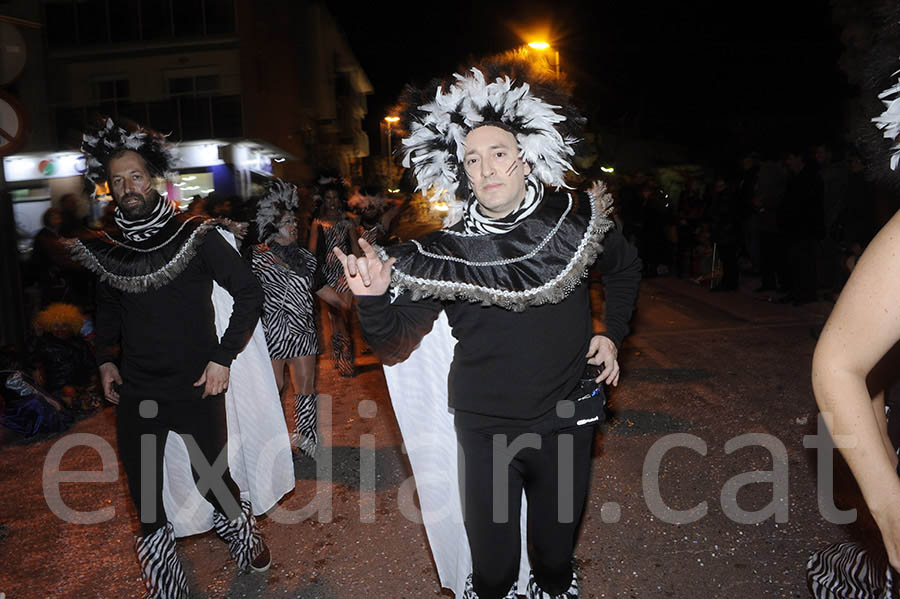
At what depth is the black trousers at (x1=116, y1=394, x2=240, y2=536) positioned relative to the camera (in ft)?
9.55

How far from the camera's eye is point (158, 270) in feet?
9.57

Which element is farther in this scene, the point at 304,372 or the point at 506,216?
the point at 304,372

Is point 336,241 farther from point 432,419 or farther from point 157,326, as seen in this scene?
point 432,419

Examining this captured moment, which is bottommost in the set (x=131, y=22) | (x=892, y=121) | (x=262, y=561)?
(x=262, y=561)

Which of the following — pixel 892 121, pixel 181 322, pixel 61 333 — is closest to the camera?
pixel 892 121

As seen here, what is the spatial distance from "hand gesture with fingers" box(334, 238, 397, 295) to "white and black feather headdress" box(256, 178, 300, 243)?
122 inches

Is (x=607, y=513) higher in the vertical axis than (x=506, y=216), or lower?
lower

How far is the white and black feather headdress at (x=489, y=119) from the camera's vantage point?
96.0 inches

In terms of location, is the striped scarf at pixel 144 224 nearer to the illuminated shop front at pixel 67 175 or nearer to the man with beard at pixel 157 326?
the man with beard at pixel 157 326

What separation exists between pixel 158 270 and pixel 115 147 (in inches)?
25.6

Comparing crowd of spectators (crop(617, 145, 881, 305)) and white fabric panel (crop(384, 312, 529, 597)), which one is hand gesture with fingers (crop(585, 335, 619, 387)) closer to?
white fabric panel (crop(384, 312, 529, 597))

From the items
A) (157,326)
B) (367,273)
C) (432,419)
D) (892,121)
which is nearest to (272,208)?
(157,326)

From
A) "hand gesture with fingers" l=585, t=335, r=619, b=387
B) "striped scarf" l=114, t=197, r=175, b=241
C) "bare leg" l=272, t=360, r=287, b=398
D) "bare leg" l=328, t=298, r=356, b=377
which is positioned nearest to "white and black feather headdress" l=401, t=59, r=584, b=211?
"hand gesture with fingers" l=585, t=335, r=619, b=387

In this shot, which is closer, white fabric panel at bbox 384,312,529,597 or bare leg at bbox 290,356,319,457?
white fabric panel at bbox 384,312,529,597
